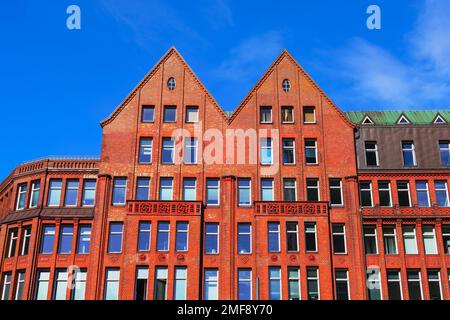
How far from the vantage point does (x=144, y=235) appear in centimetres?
4153

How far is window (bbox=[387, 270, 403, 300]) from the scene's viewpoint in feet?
136

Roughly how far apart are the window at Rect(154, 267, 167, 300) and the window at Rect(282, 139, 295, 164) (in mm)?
12751

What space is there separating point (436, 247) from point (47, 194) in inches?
A: 1190

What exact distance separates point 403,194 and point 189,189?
16.9 metres

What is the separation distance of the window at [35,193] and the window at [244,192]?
1573 centimetres

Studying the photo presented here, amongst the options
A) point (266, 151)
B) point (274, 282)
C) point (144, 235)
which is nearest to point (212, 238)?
point (144, 235)

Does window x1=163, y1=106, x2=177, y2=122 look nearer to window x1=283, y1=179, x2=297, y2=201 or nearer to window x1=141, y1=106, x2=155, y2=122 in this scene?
window x1=141, y1=106, x2=155, y2=122

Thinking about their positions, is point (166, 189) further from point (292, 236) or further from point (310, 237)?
point (310, 237)

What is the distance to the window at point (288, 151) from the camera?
1761 inches

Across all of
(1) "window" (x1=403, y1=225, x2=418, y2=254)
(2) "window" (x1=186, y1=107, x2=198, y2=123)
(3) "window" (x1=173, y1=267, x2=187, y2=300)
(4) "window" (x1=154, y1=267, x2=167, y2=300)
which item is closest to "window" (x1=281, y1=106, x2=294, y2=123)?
(2) "window" (x1=186, y1=107, x2=198, y2=123)

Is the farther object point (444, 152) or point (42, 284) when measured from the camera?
point (444, 152)
